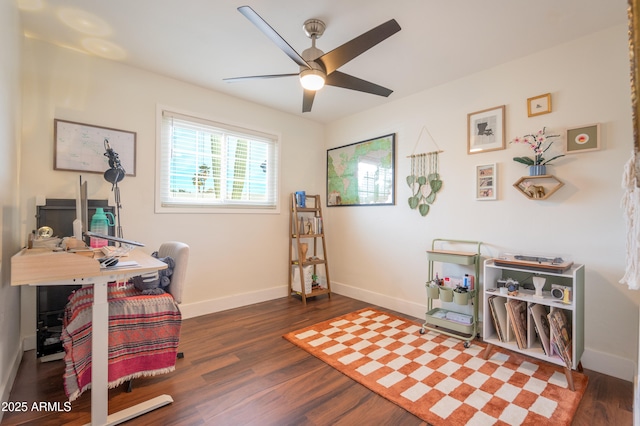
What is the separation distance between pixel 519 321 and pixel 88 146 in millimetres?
3738

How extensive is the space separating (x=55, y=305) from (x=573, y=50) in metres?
4.39

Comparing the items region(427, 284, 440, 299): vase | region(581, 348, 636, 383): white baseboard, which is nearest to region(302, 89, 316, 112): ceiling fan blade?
region(427, 284, 440, 299): vase

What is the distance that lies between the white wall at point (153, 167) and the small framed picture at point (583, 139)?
285 cm

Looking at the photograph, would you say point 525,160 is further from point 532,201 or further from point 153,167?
point 153,167

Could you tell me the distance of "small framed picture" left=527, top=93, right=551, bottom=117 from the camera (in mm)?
2365

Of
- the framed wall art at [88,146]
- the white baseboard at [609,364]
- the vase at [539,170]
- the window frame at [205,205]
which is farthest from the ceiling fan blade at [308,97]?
the white baseboard at [609,364]

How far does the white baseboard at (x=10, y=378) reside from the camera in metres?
1.57

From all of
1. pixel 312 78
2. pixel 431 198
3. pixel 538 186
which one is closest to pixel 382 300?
pixel 431 198

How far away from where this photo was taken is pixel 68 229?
2.37m

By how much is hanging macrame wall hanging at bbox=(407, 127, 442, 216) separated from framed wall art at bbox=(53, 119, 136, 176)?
285 centimetres

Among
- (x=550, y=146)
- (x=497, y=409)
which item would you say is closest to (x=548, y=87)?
(x=550, y=146)

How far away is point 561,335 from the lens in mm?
1950

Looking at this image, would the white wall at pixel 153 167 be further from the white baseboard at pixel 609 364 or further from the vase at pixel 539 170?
the white baseboard at pixel 609 364

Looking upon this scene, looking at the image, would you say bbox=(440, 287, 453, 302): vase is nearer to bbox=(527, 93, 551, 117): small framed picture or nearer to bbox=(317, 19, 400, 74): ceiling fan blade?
bbox=(527, 93, 551, 117): small framed picture
